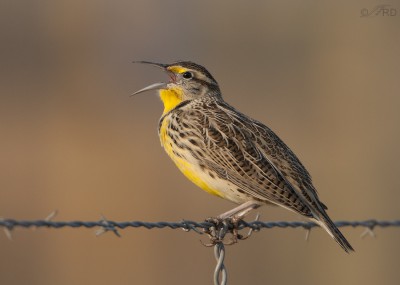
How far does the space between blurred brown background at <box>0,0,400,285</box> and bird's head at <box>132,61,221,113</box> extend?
1.99 m

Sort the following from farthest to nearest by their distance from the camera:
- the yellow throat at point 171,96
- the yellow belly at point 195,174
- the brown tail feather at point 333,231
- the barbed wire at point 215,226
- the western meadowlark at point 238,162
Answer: the yellow throat at point 171,96
the yellow belly at point 195,174
the western meadowlark at point 238,162
the brown tail feather at point 333,231
the barbed wire at point 215,226

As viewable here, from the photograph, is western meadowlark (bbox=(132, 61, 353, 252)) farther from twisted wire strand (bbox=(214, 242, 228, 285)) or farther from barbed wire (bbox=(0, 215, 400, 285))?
twisted wire strand (bbox=(214, 242, 228, 285))

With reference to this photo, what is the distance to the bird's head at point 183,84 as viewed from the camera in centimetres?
608

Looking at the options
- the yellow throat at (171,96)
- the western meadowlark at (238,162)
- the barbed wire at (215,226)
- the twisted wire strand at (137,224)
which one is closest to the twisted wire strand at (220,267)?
the barbed wire at (215,226)

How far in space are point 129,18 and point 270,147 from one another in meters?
24.5

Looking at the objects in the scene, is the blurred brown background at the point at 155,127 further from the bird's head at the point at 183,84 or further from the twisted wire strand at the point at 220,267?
the twisted wire strand at the point at 220,267

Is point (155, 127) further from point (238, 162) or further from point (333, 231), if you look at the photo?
point (333, 231)

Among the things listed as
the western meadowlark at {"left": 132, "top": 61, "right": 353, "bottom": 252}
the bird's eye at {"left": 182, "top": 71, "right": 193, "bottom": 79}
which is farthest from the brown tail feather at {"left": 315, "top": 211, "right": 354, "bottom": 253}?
the bird's eye at {"left": 182, "top": 71, "right": 193, "bottom": 79}

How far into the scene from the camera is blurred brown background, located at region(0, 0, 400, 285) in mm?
10922

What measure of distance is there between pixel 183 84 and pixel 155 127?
975cm

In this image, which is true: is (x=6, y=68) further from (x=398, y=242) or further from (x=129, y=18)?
(x=398, y=242)

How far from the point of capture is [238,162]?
5.46m

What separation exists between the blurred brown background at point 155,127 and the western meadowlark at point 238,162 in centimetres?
252

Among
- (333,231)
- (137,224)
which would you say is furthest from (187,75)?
(137,224)
